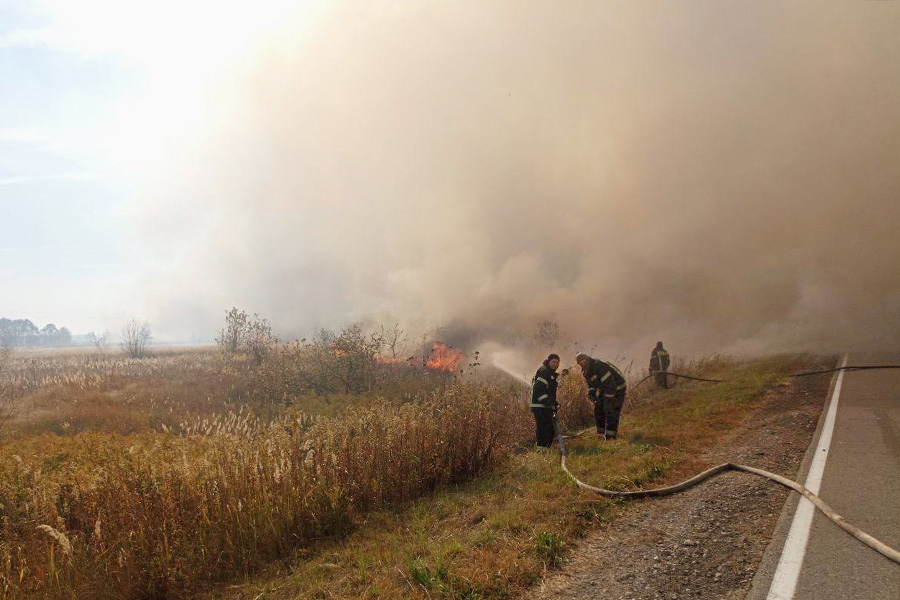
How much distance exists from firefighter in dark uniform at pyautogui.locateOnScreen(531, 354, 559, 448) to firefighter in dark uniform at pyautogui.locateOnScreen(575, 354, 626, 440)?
729 mm

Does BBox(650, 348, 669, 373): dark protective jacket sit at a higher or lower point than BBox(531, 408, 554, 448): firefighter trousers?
higher

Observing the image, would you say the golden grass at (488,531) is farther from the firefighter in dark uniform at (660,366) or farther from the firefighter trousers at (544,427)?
the firefighter in dark uniform at (660,366)

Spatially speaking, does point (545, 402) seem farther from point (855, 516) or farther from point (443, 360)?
point (443, 360)

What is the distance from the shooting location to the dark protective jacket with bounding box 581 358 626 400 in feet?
30.2

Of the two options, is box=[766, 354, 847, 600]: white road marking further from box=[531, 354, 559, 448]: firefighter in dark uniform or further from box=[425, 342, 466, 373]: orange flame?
box=[425, 342, 466, 373]: orange flame

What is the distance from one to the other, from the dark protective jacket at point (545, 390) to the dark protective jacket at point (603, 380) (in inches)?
32.2

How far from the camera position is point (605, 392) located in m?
9.24

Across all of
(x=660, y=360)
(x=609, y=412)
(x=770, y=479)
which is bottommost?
(x=770, y=479)

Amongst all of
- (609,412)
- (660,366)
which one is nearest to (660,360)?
(660,366)

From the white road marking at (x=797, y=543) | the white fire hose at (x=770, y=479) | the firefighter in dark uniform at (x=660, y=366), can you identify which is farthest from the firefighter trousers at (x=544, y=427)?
the firefighter in dark uniform at (x=660, y=366)

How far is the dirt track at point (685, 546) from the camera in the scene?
3922mm

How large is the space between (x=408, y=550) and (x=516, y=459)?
3712mm

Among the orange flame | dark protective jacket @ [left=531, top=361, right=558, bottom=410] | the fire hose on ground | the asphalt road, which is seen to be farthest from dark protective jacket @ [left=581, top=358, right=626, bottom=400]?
the orange flame

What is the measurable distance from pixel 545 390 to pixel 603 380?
1188 mm
